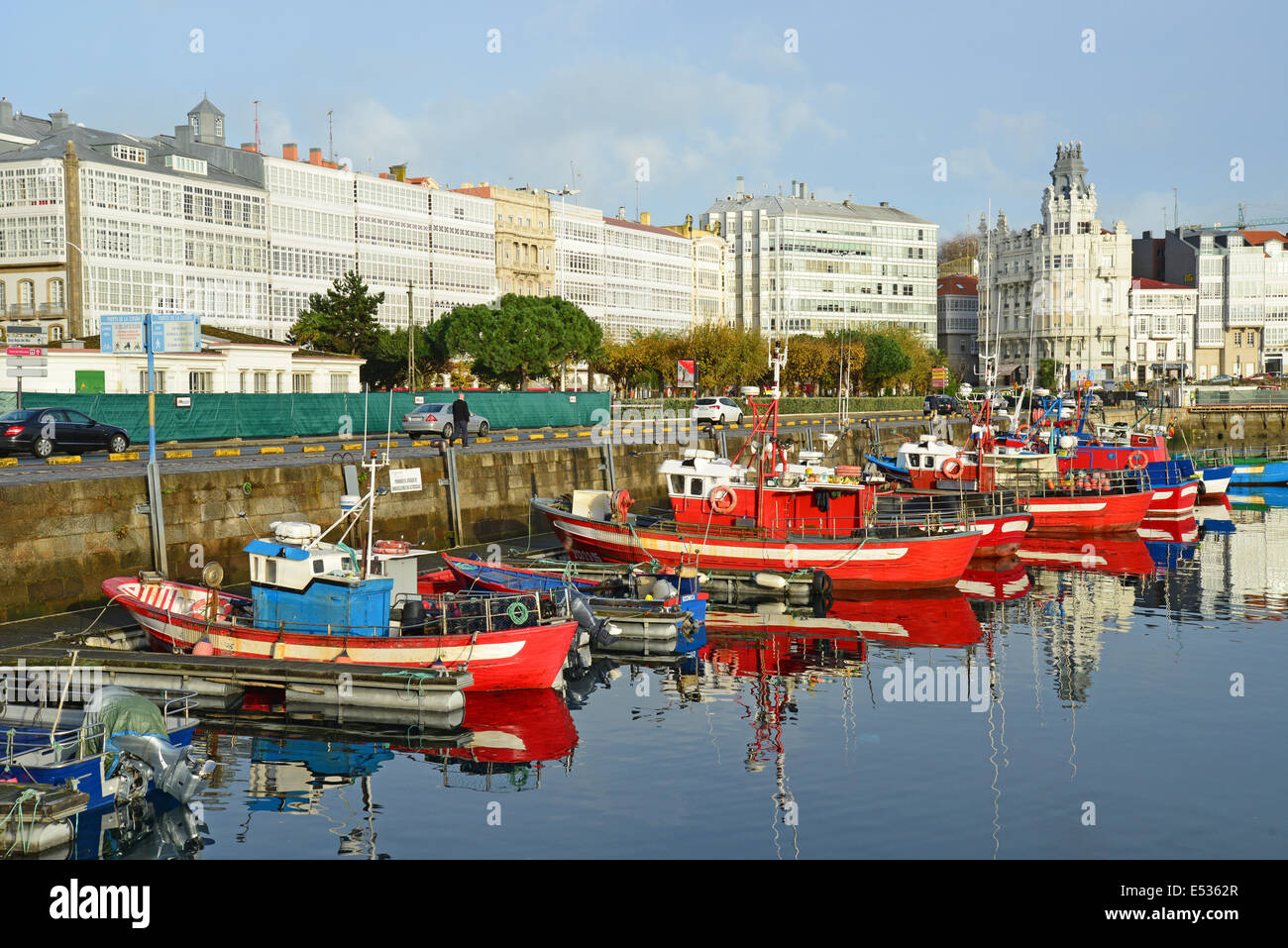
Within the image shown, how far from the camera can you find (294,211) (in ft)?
329

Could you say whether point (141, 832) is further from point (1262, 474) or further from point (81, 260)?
point (1262, 474)

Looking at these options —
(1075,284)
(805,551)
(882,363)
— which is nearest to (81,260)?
(805,551)

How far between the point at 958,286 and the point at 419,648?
16820 centimetres

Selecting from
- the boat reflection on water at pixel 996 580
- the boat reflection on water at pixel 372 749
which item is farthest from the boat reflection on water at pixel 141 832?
the boat reflection on water at pixel 996 580

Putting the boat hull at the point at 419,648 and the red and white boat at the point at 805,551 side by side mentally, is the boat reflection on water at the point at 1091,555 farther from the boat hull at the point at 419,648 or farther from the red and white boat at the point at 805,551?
the boat hull at the point at 419,648

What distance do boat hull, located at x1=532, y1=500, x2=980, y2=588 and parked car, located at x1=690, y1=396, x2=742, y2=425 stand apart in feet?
112

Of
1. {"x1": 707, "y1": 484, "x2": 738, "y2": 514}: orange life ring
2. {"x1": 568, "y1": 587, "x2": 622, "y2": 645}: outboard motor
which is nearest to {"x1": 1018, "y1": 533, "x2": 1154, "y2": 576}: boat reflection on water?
{"x1": 707, "y1": 484, "x2": 738, "y2": 514}: orange life ring

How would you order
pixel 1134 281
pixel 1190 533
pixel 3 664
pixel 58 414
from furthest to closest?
1. pixel 1134 281
2. pixel 1190 533
3. pixel 58 414
4. pixel 3 664

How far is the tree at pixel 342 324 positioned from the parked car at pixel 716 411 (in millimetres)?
24317

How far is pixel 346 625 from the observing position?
28.1m

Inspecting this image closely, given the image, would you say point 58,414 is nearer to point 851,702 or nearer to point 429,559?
point 429,559

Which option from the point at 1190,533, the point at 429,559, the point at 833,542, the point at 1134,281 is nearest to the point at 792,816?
the point at 833,542

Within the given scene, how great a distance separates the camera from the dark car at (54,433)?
141 ft
